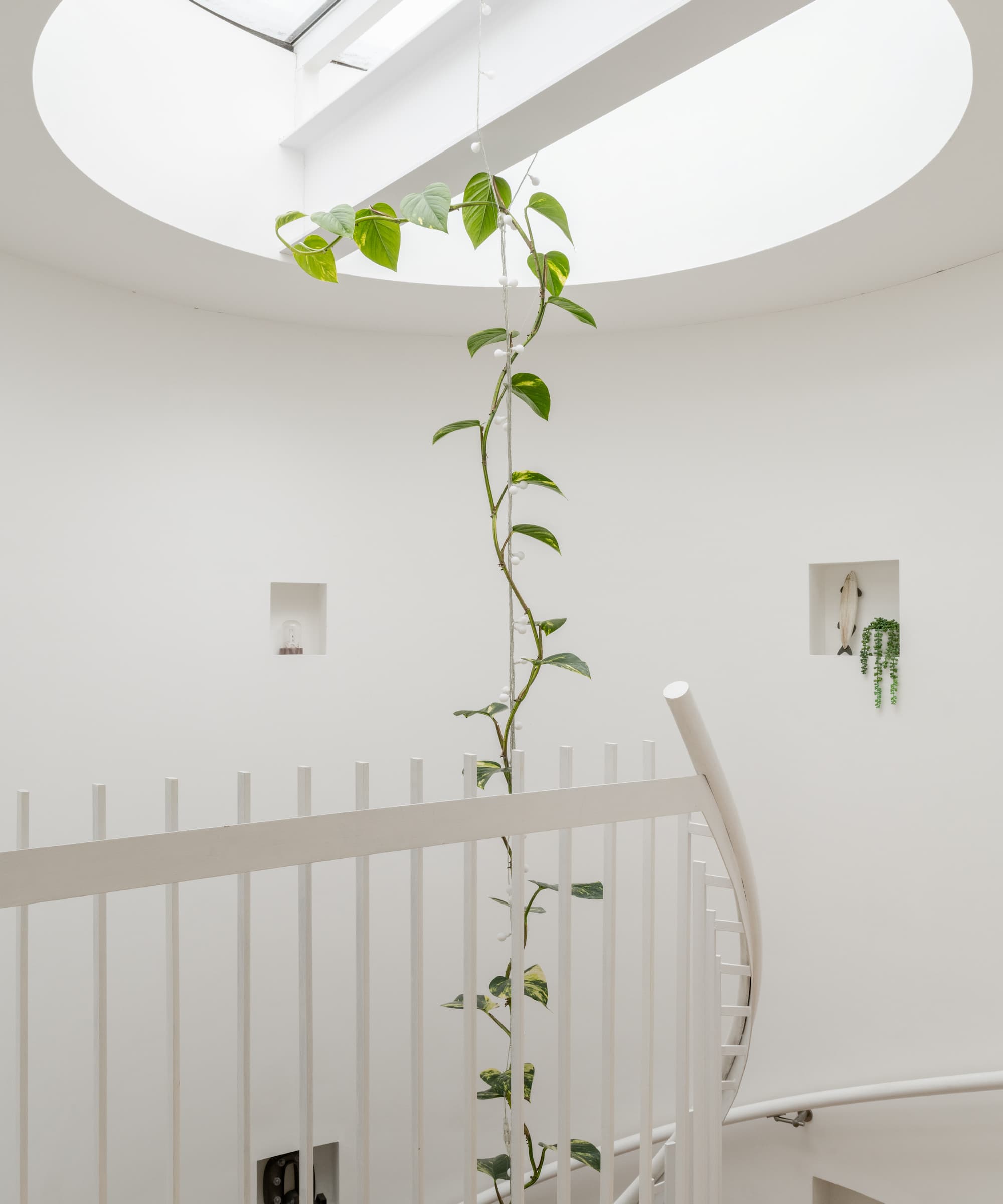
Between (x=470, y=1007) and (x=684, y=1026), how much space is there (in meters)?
0.50

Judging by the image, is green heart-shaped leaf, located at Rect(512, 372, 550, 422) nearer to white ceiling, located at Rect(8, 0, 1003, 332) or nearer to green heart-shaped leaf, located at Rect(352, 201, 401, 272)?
green heart-shaped leaf, located at Rect(352, 201, 401, 272)

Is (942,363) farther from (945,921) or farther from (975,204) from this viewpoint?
(945,921)

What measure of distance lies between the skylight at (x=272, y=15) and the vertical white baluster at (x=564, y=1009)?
205cm

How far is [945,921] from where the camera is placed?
2.79 metres

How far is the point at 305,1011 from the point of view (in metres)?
1.36

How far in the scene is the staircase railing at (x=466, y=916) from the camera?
1218 millimetres

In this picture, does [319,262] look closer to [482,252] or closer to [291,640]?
[482,252]

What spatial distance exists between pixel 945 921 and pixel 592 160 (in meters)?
2.52

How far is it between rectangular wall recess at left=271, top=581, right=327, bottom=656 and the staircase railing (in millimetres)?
1643

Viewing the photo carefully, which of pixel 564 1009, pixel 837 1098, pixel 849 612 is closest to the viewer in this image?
pixel 564 1009

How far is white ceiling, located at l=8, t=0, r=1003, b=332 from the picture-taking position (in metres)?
1.88

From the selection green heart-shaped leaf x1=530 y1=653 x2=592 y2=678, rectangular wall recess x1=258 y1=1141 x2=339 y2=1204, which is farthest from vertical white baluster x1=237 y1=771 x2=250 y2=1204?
rectangular wall recess x1=258 y1=1141 x2=339 y2=1204

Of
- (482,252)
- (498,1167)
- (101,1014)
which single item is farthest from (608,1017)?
(482,252)

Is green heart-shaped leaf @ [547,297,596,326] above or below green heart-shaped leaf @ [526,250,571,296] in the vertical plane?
below
